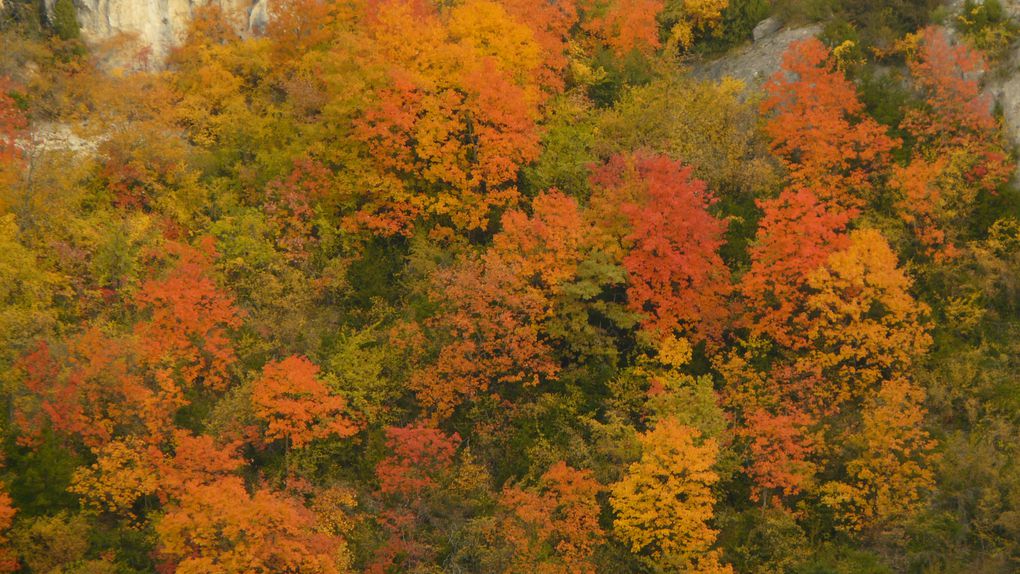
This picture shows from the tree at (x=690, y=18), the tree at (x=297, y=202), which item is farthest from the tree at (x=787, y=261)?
the tree at (x=297, y=202)

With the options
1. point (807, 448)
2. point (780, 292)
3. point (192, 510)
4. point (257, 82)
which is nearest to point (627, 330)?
point (780, 292)

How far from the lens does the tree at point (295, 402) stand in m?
32.9

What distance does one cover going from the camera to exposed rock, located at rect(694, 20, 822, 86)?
45.2m

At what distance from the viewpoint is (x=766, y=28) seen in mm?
47406

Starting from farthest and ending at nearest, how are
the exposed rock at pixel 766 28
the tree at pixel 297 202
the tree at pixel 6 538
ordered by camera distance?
the exposed rock at pixel 766 28
the tree at pixel 297 202
the tree at pixel 6 538

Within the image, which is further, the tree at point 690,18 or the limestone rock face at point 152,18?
the limestone rock face at point 152,18

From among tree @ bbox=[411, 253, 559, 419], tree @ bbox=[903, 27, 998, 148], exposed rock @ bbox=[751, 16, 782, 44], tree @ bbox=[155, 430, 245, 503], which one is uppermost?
exposed rock @ bbox=[751, 16, 782, 44]

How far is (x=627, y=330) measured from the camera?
3694cm

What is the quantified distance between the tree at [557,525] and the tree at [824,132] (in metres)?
14.6

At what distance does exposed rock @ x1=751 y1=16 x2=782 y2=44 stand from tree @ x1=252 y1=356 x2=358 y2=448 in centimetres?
2729

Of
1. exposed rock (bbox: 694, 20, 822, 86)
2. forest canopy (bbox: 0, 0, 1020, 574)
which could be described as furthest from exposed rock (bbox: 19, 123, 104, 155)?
→ exposed rock (bbox: 694, 20, 822, 86)

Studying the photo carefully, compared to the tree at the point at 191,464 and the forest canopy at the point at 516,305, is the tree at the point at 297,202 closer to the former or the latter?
the forest canopy at the point at 516,305

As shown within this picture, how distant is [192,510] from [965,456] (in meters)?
23.4

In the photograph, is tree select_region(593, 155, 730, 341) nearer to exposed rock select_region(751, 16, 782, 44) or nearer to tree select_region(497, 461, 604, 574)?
tree select_region(497, 461, 604, 574)
